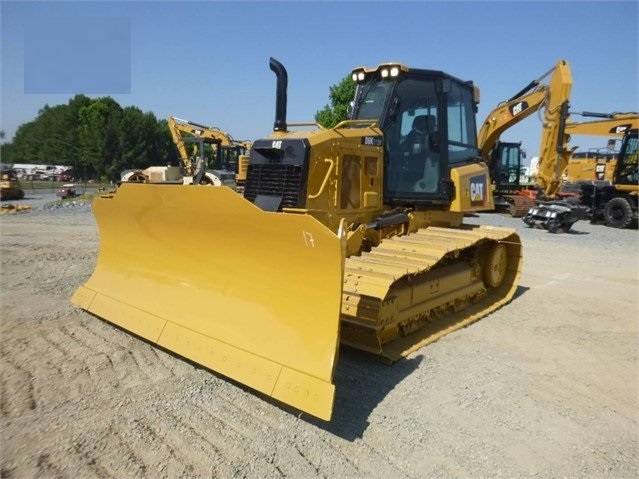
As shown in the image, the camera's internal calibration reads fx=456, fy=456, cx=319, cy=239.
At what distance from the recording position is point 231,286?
4.10 meters

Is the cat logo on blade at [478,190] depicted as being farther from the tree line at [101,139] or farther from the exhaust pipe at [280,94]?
the tree line at [101,139]

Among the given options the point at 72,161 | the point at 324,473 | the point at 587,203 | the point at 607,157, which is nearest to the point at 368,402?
the point at 324,473

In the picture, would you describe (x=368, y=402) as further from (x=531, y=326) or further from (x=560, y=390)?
Answer: (x=531, y=326)

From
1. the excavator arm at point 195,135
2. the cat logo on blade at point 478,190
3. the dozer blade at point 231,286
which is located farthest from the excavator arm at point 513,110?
the excavator arm at point 195,135

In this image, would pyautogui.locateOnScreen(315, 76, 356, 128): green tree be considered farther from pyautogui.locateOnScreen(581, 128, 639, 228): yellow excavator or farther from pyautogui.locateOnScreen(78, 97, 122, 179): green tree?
pyautogui.locateOnScreen(78, 97, 122, 179): green tree

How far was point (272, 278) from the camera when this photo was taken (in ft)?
12.5

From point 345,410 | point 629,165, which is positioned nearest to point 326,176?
point 345,410

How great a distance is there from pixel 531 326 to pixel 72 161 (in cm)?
5837

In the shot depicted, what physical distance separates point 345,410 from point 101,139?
52254 mm

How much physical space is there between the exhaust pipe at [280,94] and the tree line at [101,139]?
153ft

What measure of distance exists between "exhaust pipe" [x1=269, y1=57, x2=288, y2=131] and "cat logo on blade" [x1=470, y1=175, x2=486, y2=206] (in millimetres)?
2653

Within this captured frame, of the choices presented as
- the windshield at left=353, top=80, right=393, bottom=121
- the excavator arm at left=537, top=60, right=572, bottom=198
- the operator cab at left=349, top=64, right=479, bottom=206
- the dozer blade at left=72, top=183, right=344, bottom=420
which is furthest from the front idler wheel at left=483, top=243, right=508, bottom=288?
the excavator arm at left=537, top=60, right=572, bottom=198

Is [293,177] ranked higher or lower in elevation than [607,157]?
lower

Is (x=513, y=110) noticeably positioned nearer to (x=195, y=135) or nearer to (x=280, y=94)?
(x=280, y=94)
